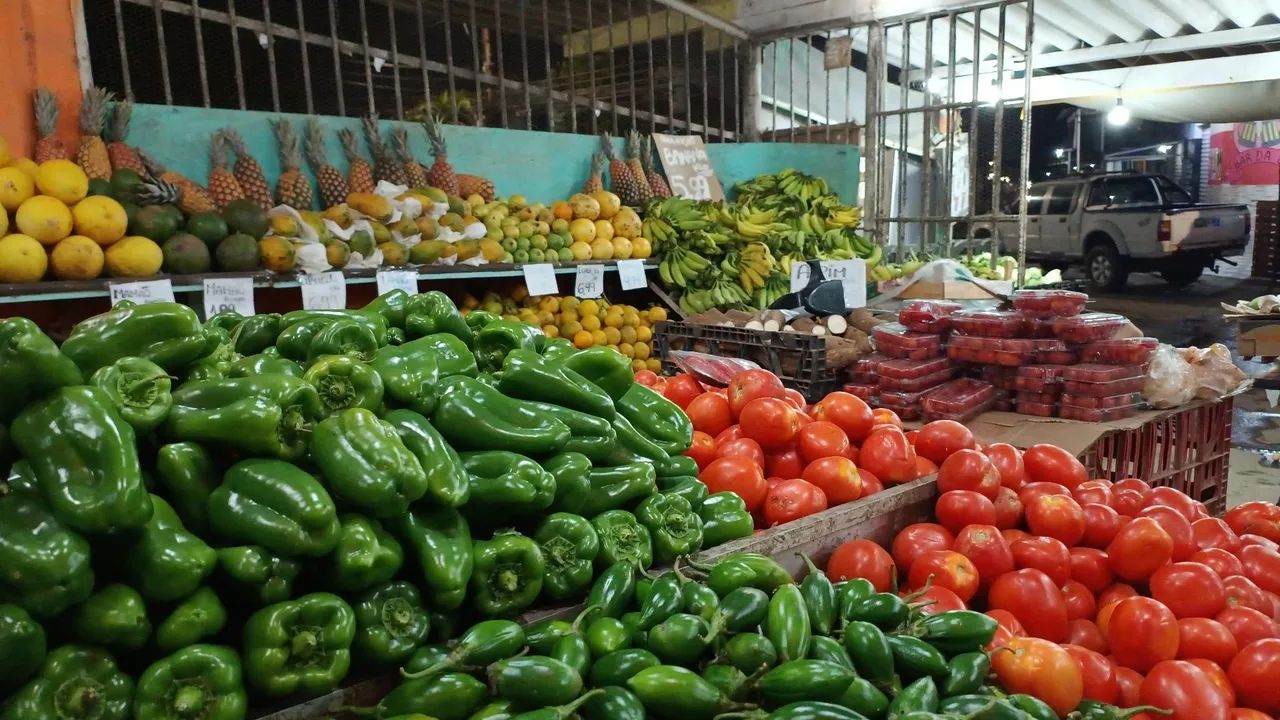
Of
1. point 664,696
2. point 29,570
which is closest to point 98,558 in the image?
point 29,570

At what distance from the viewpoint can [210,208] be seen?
13.2ft

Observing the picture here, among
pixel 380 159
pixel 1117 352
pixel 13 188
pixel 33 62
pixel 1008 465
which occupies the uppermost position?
pixel 33 62

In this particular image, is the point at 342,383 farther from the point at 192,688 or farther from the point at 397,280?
the point at 397,280

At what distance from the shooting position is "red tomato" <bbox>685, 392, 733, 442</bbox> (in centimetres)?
273

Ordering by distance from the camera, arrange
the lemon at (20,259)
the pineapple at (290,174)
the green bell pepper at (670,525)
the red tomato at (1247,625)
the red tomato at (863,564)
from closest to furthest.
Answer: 1. the green bell pepper at (670,525)
2. the red tomato at (1247,625)
3. the red tomato at (863,564)
4. the lemon at (20,259)
5. the pineapple at (290,174)

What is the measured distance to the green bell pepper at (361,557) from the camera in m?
1.39

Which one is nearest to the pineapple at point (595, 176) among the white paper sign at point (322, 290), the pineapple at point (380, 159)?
the pineapple at point (380, 159)

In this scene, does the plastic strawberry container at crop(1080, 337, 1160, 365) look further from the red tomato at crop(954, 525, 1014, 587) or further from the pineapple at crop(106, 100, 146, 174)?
the pineapple at crop(106, 100, 146, 174)

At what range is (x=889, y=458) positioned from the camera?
259 cm

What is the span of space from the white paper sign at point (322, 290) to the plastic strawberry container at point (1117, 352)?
3.45m

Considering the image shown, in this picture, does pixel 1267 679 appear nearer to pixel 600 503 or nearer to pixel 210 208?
pixel 600 503

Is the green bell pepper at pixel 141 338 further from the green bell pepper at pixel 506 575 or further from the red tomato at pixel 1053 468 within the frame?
the red tomato at pixel 1053 468

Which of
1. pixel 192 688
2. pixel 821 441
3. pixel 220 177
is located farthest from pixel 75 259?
pixel 821 441

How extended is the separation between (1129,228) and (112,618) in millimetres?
17498
